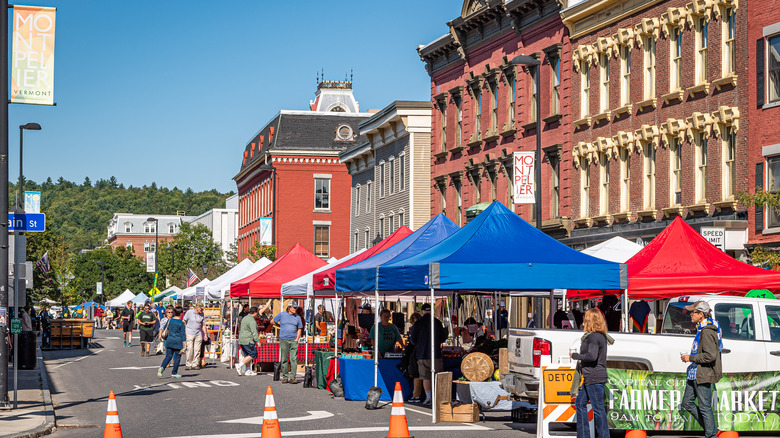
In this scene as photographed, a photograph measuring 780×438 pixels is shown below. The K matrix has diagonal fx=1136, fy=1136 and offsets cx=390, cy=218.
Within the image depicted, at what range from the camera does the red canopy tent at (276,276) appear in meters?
30.1

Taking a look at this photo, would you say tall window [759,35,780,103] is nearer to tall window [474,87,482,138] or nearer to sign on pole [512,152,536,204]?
sign on pole [512,152,536,204]

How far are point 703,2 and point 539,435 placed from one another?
1953cm

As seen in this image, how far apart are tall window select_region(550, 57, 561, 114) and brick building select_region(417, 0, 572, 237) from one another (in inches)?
1.3

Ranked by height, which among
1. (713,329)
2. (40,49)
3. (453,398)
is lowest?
(453,398)

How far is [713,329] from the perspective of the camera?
43.8 ft

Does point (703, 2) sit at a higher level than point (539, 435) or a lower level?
higher

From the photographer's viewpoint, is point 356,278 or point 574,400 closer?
point 574,400

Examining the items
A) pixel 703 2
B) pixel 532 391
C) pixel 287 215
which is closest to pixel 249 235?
pixel 287 215

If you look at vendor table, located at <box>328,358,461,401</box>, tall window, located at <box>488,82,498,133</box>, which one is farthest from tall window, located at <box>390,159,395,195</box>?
vendor table, located at <box>328,358,461,401</box>

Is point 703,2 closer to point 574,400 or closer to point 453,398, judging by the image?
point 453,398

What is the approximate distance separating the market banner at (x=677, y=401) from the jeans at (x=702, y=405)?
24.5 inches

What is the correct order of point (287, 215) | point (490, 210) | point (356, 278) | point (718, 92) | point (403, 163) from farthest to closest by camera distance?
1. point (287, 215)
2. point (403, 163)
3. point (718, 92)
4. point (356, 278)
5. point (490, 210)

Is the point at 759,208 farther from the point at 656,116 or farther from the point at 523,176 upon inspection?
the point at 523,176

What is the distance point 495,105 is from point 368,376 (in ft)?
80.3
